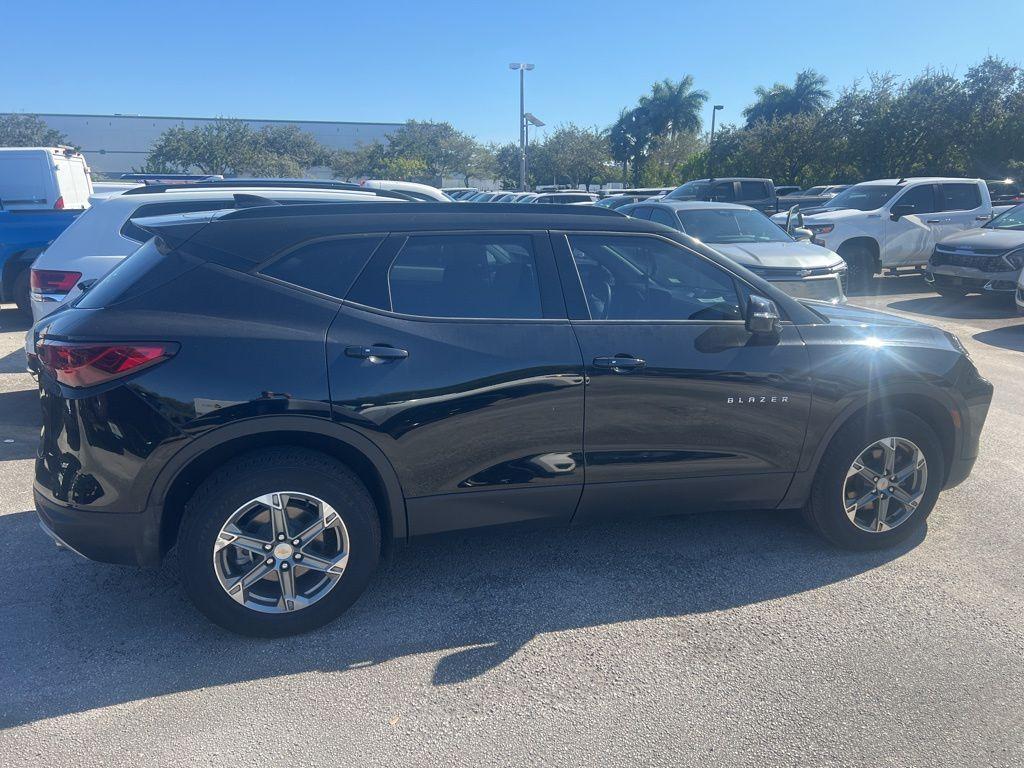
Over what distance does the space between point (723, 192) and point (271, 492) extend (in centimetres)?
1725

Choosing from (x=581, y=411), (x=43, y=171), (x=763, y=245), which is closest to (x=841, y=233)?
(x=763, y=245)

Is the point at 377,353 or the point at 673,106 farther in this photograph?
the point at 673,106

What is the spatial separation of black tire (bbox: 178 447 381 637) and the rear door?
23 centimetres

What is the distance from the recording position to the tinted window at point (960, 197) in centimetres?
1543

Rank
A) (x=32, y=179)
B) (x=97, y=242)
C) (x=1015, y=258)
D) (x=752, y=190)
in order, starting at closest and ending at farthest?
(x=97, y=242) < (x=1015, y=258) < (x=32, y=179) < (x=752, y=190)

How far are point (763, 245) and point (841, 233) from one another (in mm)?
5266

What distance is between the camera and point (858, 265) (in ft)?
49.1

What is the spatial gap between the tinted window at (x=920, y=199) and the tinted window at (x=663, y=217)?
6.44 metres

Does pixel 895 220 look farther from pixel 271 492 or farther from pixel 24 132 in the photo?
pixel 24 132

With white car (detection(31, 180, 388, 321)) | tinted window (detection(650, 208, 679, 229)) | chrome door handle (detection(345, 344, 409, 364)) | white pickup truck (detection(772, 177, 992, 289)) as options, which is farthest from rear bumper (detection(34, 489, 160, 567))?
white pickup truck (detection(772, 177, 992, 289))

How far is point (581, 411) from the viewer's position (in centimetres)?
364

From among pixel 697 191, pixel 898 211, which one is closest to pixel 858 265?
pixel 898 211

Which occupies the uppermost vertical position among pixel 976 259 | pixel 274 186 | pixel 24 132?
pixel 24 132

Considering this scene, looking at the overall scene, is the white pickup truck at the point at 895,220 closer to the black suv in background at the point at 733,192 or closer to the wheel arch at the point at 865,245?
the wheel arch at the point at 865,245
